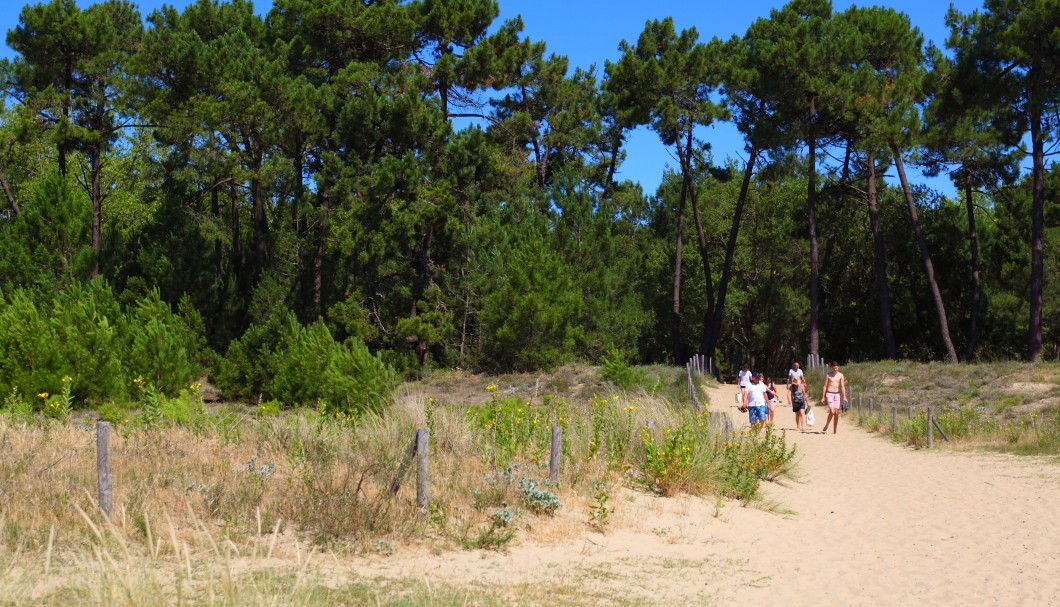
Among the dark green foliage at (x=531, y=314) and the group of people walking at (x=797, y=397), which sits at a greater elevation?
the dark green foliage at (x=531, y=314)

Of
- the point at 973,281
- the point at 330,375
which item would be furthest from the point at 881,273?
the point at 330,375

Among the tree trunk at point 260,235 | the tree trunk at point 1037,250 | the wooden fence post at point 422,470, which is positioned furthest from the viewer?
the tree trunk at point 260,235

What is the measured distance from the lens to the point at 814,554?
31.7ft

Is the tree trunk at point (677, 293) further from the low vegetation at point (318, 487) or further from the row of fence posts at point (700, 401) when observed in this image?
the low vegetation at point (318, 487)

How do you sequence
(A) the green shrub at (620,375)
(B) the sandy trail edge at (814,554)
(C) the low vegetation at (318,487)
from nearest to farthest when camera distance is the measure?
(C) the low vegetation at (318,487)
(B) the sandy trail edge at (814,554)
(A) the green shrub at (620,375)

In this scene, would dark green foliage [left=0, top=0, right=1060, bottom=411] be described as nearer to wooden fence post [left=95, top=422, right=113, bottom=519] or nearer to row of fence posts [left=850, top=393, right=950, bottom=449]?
row of fence posts [left=850, top=393, right=950, bottom=449]

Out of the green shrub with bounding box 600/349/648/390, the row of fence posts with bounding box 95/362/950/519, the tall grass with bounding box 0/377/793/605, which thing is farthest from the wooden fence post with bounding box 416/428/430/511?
the green shrub with bounding box 600/349/648/390

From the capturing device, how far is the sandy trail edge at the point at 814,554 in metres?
7.96

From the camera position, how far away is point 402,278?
3438 centimetres

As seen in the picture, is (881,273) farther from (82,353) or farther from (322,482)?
(322,482)

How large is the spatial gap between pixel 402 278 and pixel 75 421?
1887cm

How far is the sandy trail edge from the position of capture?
7957mm

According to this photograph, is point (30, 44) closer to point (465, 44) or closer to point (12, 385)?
point (465, 44)

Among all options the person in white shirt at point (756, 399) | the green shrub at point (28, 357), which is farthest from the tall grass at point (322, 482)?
Answer: the green shrub at point (28, 357)
